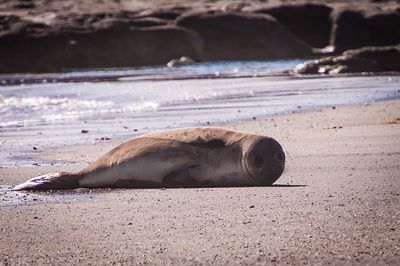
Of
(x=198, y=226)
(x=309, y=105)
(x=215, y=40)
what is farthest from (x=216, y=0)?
(x=198, y=226)

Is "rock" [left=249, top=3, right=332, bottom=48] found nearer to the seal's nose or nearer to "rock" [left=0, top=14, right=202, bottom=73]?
"rock" [left=0, top=14, right=202, bottom=73]

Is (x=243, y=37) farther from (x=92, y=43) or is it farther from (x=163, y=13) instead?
(x=92, y=43)

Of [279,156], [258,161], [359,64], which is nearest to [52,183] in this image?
[258,161]

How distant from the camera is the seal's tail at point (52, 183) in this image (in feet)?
27.8

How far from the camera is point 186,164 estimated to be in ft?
28.2

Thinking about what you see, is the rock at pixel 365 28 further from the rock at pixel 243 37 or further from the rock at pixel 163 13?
the rock at pixel 163 13

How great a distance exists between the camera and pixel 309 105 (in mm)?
18781

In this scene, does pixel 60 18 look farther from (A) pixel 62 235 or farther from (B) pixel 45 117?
(A) pixel 62 235

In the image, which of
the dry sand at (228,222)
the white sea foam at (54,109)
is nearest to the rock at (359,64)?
the white sea foam at (54,109)

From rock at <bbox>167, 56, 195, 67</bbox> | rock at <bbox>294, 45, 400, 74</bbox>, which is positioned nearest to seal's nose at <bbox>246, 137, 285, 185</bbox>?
rock at <bbox>294, 45, 400, 74</bbox>

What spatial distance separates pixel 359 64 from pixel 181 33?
2909cm

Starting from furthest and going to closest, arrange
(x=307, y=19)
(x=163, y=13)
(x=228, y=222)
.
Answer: (x=307, y=19)
(x=163, y=13)
(x=228, y=222)

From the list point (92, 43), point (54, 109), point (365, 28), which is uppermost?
point (54, 109)

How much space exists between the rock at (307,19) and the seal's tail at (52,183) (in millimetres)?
66797
